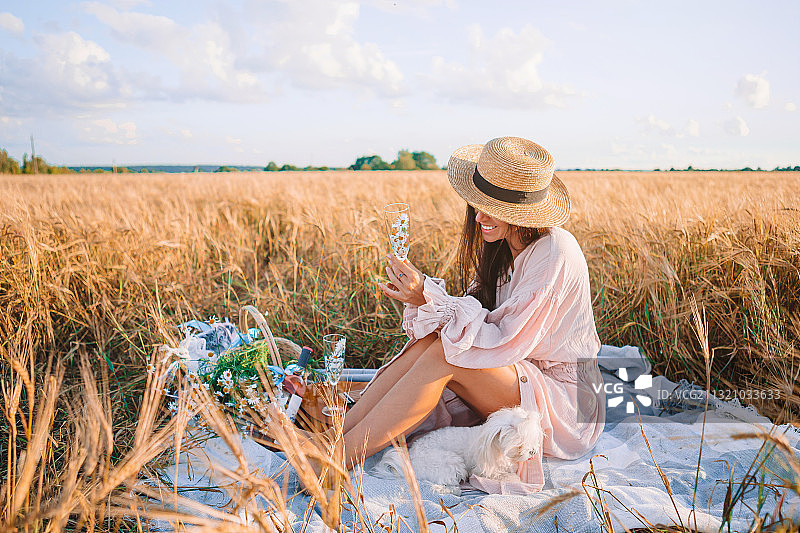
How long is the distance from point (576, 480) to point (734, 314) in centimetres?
128

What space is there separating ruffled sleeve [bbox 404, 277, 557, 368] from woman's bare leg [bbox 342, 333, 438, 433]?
6 cm

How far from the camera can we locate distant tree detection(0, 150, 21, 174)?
Result: 3125 centimetres

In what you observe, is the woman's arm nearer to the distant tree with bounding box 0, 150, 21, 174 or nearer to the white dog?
the white dog

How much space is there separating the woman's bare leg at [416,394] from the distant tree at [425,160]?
41.3 meters

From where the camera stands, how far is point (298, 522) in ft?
5.25

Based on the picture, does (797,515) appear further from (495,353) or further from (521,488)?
(495,353)

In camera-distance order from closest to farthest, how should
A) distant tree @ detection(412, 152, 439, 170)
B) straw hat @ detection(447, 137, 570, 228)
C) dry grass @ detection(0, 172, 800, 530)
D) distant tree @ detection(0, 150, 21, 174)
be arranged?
straw hat @ detection(447, 137, 570, 228) → dry grass @ detection(0, 172, 800, 530) → distant tree @ detection(0, 150, 21, 174) → distant tree @ detection(412, 152, 439, 170)

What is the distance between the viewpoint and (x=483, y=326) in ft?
6.21

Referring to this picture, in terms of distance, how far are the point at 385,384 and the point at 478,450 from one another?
415mm

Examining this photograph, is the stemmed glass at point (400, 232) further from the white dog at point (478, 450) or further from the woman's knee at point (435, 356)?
the white dog at point (478, 450)

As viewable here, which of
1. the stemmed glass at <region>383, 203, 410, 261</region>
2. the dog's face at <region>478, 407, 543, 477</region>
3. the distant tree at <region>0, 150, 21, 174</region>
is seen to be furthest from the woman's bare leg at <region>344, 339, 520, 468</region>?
the distant tree at <region>0, 150, 21, 174</region>

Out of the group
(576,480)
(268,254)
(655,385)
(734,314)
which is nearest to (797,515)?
(576,480)

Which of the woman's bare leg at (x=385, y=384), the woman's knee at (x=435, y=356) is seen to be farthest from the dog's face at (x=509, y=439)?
the woman's bare leg at (x=385, y=384)

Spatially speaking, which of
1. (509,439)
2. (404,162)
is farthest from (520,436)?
(404,162)
